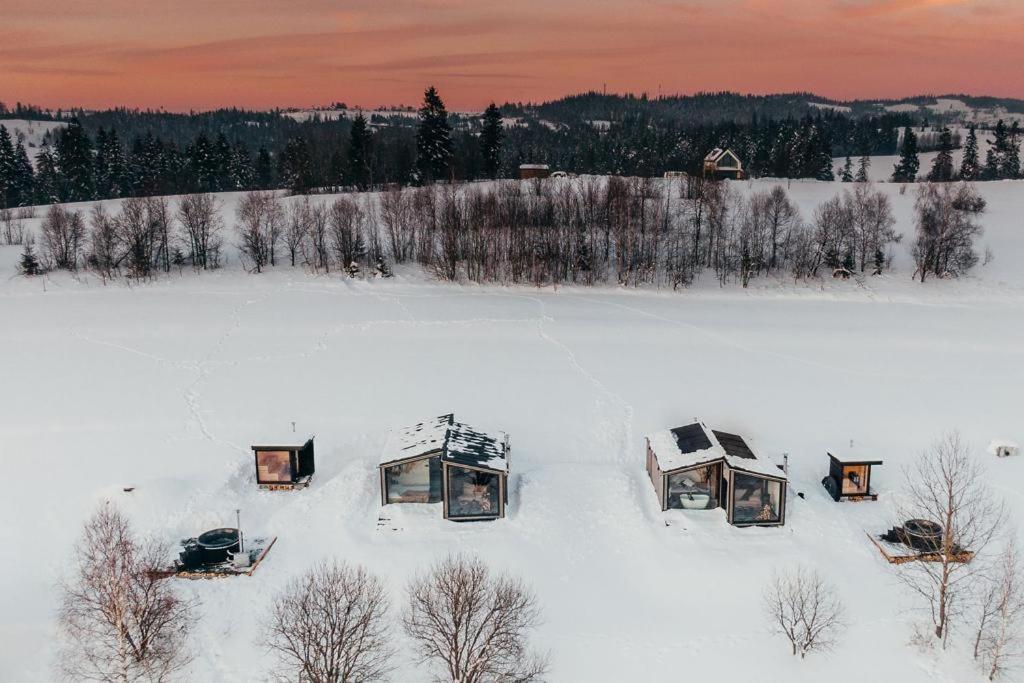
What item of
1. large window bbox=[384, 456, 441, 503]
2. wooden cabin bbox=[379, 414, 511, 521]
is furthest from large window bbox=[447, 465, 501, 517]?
large window bbox=[384, 456, 441, 503]

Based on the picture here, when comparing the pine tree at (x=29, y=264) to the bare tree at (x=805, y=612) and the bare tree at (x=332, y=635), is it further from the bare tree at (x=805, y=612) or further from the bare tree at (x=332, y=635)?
the bare tree at (x=805, y=612)

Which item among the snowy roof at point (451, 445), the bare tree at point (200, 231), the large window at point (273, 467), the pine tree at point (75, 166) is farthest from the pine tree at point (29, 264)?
the snowy roof at point (451, 445)

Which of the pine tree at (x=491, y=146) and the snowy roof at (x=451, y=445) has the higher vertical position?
the pine tree at (x=491, y=146)

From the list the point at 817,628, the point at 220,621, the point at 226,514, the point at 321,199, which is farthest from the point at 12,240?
the point at 817,628

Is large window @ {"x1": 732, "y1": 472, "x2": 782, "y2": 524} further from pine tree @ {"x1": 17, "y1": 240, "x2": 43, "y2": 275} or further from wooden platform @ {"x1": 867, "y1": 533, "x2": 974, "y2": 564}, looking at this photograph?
pine tree @ {"x1": 17, "y1": 240, "x2": 43, "y2": 275}

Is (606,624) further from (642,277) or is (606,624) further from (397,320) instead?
(642,277)

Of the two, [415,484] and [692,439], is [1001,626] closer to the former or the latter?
[692,439]
